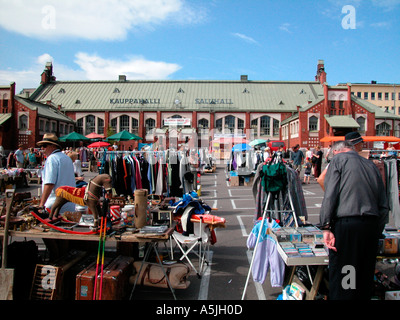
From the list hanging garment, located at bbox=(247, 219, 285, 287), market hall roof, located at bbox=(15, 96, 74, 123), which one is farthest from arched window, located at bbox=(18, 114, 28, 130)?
hanging garment, located at bbox=(247, 219, 285, 287)

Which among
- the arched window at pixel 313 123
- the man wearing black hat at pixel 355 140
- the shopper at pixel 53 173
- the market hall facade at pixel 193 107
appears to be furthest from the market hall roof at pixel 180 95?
the man wearing black hat at pixel 355 140

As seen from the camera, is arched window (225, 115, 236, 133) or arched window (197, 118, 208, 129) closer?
arched window (197, 118, 208, 129)

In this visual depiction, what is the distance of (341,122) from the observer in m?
38.6

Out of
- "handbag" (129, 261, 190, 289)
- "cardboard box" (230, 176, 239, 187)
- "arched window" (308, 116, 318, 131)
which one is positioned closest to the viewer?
"handbag" (129, 261, 190, 289)

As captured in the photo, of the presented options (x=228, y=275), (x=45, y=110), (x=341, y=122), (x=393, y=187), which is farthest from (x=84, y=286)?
(x=45, y=110)

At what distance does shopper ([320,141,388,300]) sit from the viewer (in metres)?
3.12

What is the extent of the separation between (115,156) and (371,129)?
41.5 metres

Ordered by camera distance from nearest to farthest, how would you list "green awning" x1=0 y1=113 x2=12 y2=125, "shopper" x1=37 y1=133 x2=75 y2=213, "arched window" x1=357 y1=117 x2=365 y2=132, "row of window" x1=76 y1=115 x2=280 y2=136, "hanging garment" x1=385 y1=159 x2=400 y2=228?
"shopper" x1=37 y1=133 x2=75 y2=213 → "hanging garment" x1=385 y1=159 x2=400 y2=228 → "green awning" x1=0 y1=113 x2=12 y2=125 → "arched window" x1=357 y1=117 x2=365 y2=132 → "row of window" x1=76 y1=115 x2=280 y2=136

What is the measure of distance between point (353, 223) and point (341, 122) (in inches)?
1565

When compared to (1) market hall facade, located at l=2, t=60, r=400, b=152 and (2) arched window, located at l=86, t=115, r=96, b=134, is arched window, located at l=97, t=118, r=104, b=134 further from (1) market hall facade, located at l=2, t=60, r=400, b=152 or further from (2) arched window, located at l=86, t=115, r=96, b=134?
(2) arched window, located at l=86, t=115, r=96, b=134

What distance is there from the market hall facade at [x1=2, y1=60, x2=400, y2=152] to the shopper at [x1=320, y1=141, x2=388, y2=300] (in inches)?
1533

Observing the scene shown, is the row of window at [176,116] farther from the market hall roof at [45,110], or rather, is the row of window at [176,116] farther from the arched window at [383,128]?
the arched window at [383,128]

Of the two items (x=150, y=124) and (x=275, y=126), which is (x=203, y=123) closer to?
(x=150, y=124)

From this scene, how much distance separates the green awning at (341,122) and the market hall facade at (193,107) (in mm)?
2164
